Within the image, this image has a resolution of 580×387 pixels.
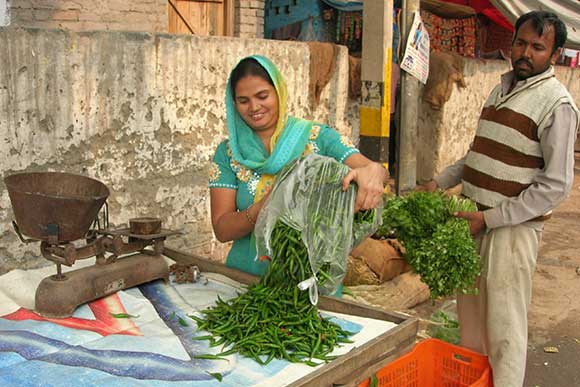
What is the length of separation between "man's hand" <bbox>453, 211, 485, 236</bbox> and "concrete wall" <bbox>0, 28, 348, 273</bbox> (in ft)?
7.95

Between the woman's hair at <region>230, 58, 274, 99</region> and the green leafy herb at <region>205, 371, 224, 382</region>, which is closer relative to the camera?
the green leafy herb at <region>205, 371, 224, 382</region>

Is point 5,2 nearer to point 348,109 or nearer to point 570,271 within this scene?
point 348,109

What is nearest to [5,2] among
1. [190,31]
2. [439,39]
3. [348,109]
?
[190,31]

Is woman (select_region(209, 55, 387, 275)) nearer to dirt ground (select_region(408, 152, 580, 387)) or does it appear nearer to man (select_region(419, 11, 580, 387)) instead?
man (select_region(419, 11, 580, 387))

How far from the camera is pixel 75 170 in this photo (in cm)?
425

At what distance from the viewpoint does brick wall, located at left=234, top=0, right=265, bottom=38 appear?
26.4 feet

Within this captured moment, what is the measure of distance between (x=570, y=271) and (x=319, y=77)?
125 inches

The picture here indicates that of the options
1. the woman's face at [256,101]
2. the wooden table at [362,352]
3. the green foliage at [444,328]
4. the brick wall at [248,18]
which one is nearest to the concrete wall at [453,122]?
the brick wall at [248,18]

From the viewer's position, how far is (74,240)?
2459 millimetres

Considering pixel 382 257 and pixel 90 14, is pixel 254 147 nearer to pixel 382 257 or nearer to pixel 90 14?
pixel 382 257

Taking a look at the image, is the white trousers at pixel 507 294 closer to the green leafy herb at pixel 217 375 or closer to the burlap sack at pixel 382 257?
the burlap sack at pixel 382 257

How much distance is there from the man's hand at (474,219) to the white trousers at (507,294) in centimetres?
10

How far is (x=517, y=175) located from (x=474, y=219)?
1.04ft

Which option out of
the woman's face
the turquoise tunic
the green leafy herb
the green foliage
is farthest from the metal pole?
the green leafy herb
